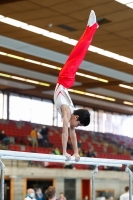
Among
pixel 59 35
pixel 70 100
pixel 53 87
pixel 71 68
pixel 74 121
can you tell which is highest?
pixel 53 87

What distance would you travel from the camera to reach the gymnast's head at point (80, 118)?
5.96 meters

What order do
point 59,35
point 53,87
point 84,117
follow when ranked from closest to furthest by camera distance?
1. point 84,117
2. point 59,35
3. point 53,87

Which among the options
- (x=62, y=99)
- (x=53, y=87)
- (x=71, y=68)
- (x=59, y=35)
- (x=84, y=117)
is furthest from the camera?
(x=53, y=87)

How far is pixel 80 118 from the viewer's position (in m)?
5.99

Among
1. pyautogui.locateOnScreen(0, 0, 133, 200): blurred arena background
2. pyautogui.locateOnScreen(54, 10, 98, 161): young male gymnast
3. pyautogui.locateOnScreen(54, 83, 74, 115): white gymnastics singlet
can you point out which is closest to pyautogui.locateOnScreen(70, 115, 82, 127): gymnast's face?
pyautogui.locateOnScreen(54, 10, 98, 161): young male gymnast

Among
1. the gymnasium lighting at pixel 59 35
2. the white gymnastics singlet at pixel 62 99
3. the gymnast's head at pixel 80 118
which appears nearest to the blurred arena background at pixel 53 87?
the gymnasium lighting at pixel 59 35

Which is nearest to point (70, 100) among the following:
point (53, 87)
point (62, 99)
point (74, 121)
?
point (62, 99)

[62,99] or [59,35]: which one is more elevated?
[59,35]

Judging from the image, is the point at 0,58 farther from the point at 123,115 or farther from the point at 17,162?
the point at 123,115

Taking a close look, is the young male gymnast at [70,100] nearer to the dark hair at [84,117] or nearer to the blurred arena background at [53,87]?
the dark hair at [84,117]

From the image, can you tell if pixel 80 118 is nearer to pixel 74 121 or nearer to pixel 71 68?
pixel 74 121

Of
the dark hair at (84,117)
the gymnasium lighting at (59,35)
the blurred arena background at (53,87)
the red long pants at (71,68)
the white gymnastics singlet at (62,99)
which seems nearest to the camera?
the dark hair at (84,117)

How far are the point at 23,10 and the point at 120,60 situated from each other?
8.29m

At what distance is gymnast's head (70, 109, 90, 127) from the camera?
5957mm
